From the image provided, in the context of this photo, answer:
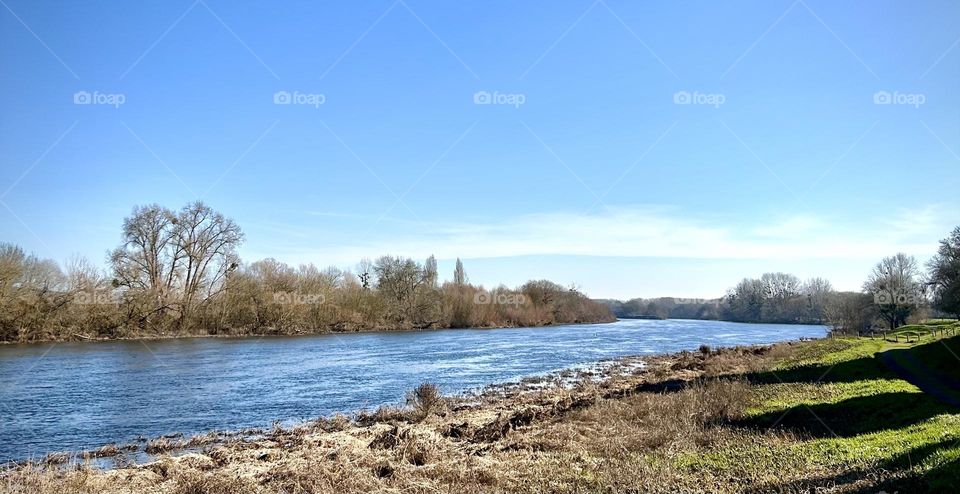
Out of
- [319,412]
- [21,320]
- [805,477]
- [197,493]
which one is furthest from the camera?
[21,320]

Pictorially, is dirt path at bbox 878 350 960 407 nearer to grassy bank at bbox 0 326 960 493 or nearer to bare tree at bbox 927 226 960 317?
grassy bank at bbox 0 326 960 493

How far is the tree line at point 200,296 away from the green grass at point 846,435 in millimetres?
65423

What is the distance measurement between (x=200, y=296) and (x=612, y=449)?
72.9 m

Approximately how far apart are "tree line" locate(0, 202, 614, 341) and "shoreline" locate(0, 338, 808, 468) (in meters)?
50.8

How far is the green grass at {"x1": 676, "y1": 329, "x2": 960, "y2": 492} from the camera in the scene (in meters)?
9.91

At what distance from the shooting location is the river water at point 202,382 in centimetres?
2086

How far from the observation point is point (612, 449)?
13.9 metres

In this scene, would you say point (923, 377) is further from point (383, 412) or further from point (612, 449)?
point (383, 412)

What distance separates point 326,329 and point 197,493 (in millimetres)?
75863

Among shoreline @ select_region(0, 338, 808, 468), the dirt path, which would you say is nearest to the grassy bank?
the dirt path

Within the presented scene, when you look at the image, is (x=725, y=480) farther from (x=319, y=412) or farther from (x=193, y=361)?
(x=193, y=361)

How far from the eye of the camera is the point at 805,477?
10.2 metres

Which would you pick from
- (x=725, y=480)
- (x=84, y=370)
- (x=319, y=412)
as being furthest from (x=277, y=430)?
(x=84, y=370)

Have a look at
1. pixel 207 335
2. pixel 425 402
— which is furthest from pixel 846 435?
pixel 207 335
